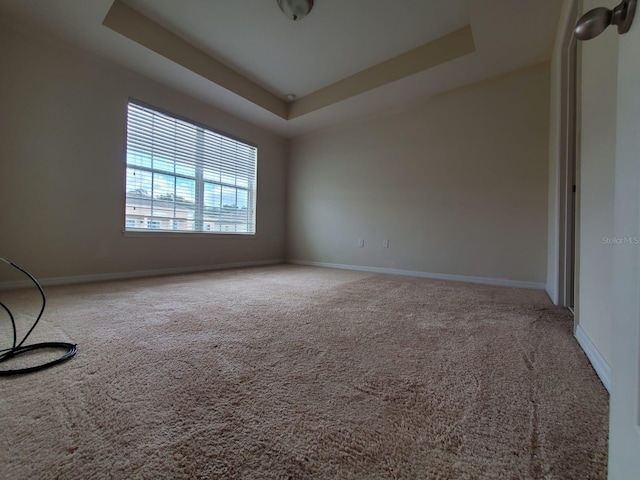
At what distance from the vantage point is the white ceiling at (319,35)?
2.02 m

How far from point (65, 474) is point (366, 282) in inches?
97.4

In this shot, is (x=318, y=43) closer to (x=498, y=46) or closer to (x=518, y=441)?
(x=498, y=46)

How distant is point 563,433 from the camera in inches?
26.4

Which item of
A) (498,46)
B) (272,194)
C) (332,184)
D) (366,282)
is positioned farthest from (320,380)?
(272,194)

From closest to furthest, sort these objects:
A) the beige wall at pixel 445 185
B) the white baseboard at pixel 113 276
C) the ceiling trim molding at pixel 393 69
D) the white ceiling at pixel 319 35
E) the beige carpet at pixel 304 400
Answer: the beige carpet at pixel 304 400, the white ceiling at pixel 319 35, the white baseboard at pixel 113 276, the ceiling trim molding at pixel 393 69, the beige wall at pixel 445 185

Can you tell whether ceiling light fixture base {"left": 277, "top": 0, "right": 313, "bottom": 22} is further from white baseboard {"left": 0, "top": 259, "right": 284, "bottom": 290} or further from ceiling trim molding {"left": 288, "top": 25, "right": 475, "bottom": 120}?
white baseboard {"left": 0, "top": 259, "right": 284, "bottom": 290}

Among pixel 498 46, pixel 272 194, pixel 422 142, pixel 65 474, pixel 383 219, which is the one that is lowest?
pixel 65 474

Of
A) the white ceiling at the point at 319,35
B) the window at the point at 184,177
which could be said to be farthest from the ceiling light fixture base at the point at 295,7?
the window at the point at 184,177

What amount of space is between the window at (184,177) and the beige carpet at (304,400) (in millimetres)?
1585

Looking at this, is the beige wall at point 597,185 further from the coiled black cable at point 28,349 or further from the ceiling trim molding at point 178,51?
the ceiling trim molding at point 178,51

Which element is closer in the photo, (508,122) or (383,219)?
(508,122)

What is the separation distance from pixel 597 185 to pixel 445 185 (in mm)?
2064

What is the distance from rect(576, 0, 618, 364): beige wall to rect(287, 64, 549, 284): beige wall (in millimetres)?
1538

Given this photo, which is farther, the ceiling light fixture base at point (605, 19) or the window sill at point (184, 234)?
the window sill at point (184, 234)
